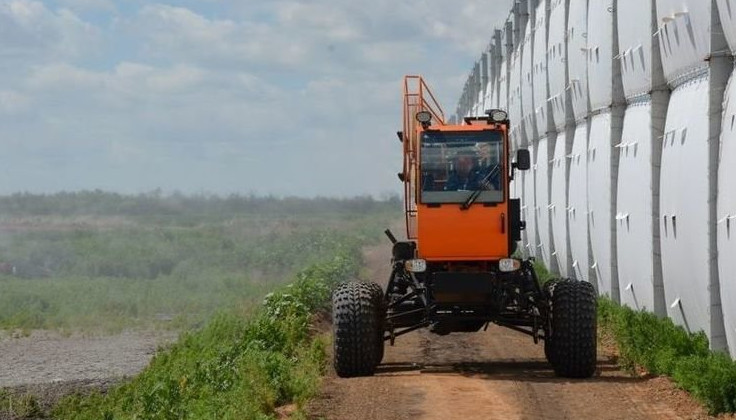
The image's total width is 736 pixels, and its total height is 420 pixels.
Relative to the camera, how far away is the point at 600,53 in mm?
24422

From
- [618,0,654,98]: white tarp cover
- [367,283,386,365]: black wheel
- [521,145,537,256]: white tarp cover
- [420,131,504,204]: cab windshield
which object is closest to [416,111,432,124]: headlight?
[420,131,504,204]: cab windshield

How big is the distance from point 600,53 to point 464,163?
307 inches

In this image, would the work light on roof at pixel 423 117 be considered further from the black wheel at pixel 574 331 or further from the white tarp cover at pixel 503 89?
the white tarp cover at pixel 503 89

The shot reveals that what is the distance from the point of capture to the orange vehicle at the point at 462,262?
56.5 ft

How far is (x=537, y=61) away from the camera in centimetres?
3488

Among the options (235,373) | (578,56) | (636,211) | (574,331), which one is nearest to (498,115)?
(574,331)

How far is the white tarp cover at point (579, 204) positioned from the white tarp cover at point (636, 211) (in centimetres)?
358

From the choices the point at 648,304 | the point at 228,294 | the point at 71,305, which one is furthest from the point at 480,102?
the point at 648,304

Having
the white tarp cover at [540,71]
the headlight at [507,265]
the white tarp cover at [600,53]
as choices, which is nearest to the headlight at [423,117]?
the headlight at [507,265]

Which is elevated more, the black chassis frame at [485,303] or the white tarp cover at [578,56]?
the white tarp cover at [578,56]

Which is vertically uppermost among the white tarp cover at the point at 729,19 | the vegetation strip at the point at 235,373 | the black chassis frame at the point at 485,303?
the white tarp cover at the point at 729,19

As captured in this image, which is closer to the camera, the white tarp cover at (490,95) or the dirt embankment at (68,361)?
the dirt embankment at (68,361)

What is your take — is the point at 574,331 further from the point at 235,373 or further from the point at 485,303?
the point at 235,373

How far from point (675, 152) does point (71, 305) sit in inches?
1372
